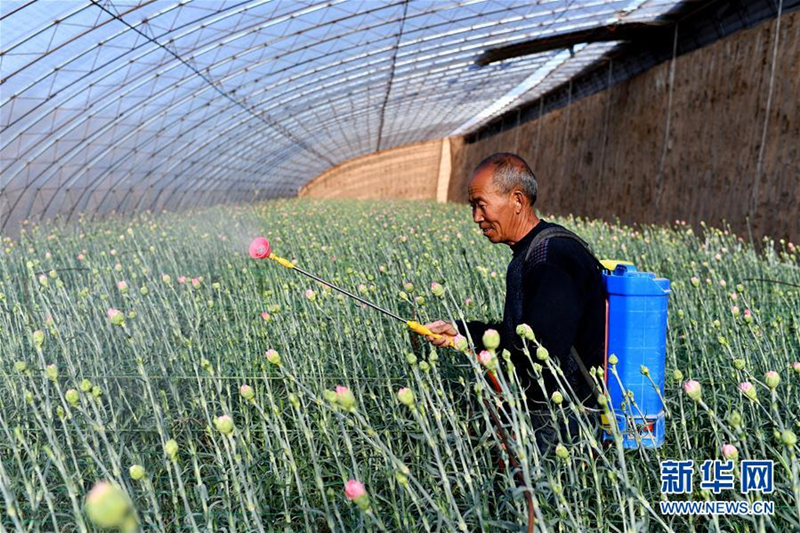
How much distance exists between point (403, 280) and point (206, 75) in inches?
346

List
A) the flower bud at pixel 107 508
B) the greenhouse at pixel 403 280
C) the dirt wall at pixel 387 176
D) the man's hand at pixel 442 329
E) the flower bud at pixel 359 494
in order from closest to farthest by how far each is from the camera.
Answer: the flower bud at pixel 107 508 → the flower bud at pixel 359 494 → the greenhouse at pixel 403 280 → the man's hand at pixel 442 329 → the dirt wall at pixel 387 176

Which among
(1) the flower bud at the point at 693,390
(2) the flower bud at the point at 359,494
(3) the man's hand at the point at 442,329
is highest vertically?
(3) the man's hand at the point at 442,329

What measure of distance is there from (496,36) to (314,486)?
39.6 feet

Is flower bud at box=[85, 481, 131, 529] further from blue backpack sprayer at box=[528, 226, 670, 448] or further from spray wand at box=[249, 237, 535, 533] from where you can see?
blue backpack sprayer at box=[528, 226, 670, 448]

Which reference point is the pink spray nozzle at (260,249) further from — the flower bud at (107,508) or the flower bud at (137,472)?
the flower bud at (107,508)

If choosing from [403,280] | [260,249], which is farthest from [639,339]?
[403,280]

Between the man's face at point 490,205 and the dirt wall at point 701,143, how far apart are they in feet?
20.7

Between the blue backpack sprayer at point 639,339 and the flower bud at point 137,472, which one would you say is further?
the blue backpack sprayer at point 639,339

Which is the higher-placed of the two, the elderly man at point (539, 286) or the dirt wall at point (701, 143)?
the dirt wall at point (701, 143)

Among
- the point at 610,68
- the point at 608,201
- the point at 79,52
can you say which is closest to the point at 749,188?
the point at 608,201

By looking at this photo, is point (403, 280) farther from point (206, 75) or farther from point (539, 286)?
point (206, 75)

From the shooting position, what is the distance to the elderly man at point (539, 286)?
180cm

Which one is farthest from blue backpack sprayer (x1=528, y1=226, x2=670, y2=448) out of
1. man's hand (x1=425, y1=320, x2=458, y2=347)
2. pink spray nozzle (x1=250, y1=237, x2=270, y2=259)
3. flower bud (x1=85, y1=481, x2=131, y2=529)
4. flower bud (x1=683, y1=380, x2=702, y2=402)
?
flower bud (x1=85, y1=481, x2=131, y2=529)

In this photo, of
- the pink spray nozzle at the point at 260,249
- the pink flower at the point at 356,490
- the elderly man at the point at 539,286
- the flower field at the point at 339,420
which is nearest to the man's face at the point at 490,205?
the elderly man at the point at 539,286
